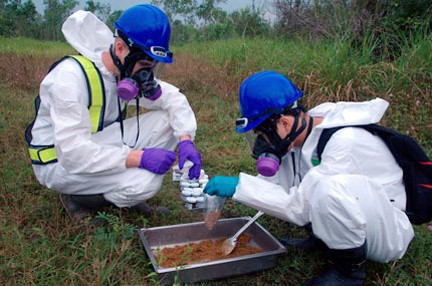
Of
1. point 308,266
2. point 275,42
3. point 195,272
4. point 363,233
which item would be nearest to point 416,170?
point 363,233

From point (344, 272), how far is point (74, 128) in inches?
65.5

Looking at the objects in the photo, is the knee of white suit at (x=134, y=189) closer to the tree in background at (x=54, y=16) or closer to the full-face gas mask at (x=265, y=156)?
the full-face gas mask at (x=265, y=156)

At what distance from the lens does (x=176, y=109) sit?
3.04 meters

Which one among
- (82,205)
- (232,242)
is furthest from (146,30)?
(232,242)

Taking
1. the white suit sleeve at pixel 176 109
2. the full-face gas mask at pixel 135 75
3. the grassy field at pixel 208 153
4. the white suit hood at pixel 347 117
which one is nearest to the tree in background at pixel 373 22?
the grassy field at pixel 208 153

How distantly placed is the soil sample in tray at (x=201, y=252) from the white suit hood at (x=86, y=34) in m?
1.27

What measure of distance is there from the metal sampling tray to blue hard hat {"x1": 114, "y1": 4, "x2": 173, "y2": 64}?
106 cm

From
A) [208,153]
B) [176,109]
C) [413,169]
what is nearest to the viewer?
[413,169]

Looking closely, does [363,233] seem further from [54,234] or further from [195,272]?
[54,234]

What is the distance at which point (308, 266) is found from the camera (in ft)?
8.32

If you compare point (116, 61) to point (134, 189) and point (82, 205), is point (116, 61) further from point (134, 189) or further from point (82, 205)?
point (82, 205)

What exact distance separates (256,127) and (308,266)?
2.91ft

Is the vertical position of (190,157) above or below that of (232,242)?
above

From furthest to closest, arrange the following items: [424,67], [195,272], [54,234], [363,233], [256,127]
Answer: [424,67] → [54,234] → [256,127] → [195,272] → [363,233]
